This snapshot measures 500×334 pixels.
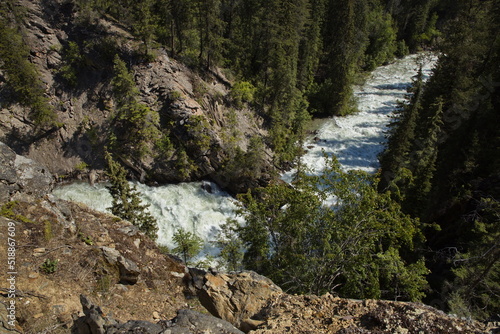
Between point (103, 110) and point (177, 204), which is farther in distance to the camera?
point (103, 110)

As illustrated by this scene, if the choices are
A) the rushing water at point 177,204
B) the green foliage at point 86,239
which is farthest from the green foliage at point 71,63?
the green foliage at point 86,239

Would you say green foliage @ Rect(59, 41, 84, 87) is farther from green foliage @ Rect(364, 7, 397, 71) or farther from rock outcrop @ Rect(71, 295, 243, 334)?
green foliage @ Rect(364, 7, 397, 71)

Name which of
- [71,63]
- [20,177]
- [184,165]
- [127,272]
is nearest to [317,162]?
[184,165]

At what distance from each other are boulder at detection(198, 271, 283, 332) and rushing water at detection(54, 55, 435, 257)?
7.76 m

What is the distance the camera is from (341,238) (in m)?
9.44

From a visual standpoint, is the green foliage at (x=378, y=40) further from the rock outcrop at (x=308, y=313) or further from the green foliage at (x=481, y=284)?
the rock outcrop at (x=308, y=313)

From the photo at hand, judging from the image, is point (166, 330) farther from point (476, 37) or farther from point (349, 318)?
point (476, 37)

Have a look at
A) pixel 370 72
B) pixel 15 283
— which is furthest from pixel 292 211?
pixel 370 72

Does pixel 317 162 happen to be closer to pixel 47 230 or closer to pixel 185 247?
pixel 185 247

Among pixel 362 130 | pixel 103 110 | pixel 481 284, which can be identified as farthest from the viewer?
pixel 362 130

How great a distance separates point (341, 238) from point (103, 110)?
24677mm

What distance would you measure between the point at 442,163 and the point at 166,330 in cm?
2249

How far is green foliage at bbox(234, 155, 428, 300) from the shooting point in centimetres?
902

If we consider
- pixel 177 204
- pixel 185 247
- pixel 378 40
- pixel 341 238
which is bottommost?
pixel 177 204
